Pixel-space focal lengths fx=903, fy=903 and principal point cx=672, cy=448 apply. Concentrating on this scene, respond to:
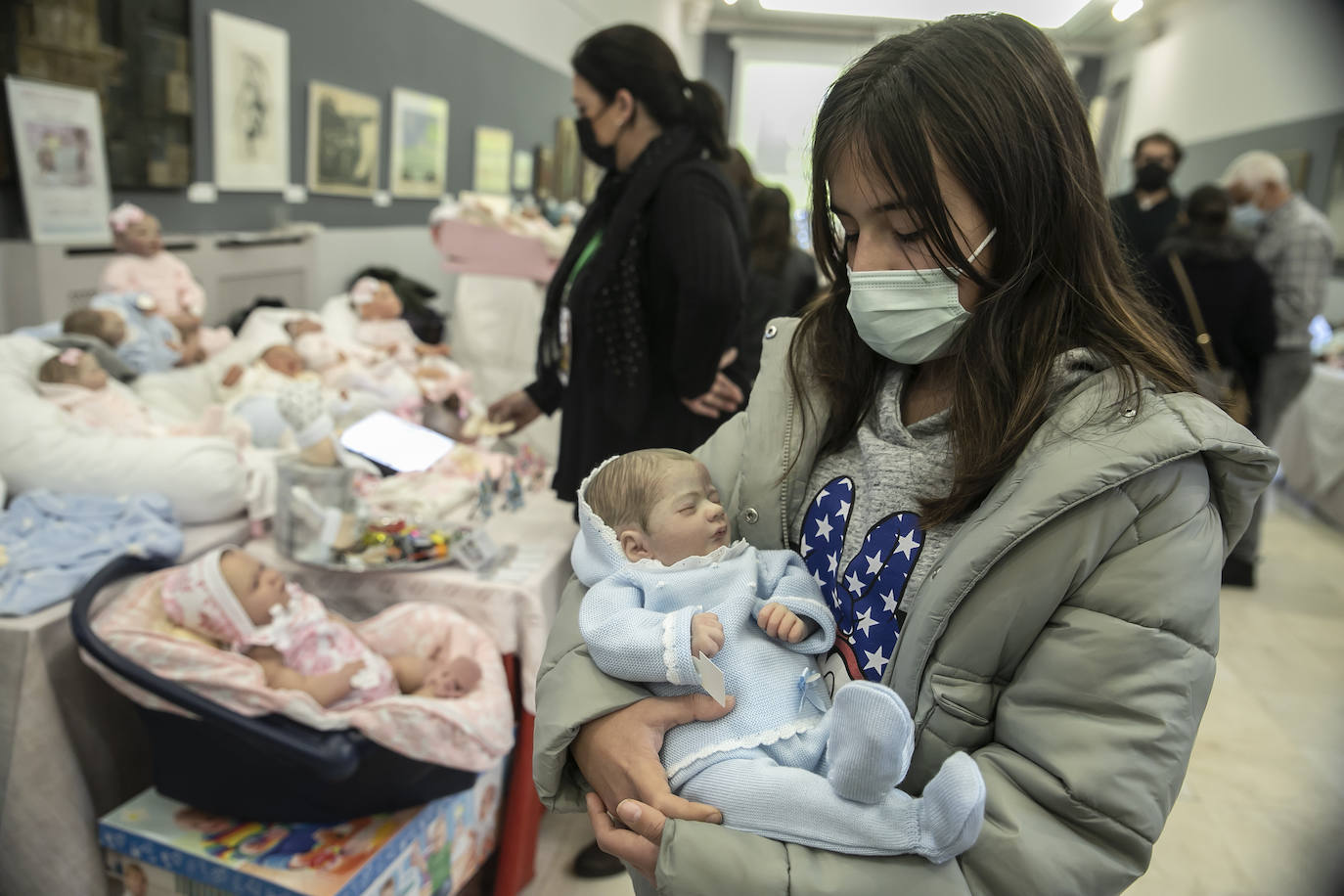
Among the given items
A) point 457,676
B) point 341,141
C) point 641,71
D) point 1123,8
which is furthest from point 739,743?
point 341,141

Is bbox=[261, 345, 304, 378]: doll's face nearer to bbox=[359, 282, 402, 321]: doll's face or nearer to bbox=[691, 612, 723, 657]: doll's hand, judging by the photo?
bbox=[359, 282, 402, 321]: doll's face

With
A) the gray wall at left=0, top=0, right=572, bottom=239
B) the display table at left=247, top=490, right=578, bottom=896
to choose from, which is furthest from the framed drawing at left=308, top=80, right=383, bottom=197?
the display table at left=247, top=490, right=578, bottom=896

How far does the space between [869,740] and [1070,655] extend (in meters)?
0.17

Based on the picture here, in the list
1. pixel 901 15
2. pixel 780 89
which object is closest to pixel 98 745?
pixel 780 89

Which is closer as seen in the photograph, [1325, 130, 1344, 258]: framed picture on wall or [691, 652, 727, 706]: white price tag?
[691, 652, 727, 706]: white price tag

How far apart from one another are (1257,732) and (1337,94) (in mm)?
5391

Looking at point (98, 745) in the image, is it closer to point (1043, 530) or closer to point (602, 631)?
point (602, 631)

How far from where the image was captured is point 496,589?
2.07m

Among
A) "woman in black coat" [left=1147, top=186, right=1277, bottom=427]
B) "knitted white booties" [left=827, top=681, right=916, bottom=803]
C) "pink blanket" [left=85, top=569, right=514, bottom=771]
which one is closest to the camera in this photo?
"knitted white booties" [left=827, top=681, right=916, bottom=803]

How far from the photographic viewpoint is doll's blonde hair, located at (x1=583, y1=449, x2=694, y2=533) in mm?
989

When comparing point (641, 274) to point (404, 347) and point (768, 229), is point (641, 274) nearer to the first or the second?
point (768, 229)

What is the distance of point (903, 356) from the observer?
887mm

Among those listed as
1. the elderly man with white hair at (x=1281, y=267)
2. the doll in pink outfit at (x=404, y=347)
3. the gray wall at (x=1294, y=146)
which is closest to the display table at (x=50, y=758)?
the doll in pink outfit at (x=404, y=347)

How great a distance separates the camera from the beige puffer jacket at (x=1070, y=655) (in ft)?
2.30
